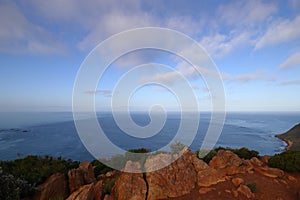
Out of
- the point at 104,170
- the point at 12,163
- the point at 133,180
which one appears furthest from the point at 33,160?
the point at 133,180

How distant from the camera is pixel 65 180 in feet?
21.6

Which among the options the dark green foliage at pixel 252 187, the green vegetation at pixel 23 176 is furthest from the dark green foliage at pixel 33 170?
the dark green foliage at pixel 252 187

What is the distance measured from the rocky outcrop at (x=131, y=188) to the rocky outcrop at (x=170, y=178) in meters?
0.24

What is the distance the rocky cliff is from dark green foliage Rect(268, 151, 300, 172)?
19.2 inches

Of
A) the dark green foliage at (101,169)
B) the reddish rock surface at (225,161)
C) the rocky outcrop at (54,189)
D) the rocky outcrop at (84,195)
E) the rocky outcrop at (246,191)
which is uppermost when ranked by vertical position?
the reddish rock surface at (225,161)

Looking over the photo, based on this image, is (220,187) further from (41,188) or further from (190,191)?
(41,188)

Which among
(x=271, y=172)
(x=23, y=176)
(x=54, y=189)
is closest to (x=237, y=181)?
(x=271, y=172)

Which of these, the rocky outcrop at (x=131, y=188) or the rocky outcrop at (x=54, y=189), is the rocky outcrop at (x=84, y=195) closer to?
the rocky outcrop at (x=131, y=188)

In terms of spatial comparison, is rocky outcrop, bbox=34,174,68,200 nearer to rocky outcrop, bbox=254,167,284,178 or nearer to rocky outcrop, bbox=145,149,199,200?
rocky outcrop, bbox=145,149,199,200

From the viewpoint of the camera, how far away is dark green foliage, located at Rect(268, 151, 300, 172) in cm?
786

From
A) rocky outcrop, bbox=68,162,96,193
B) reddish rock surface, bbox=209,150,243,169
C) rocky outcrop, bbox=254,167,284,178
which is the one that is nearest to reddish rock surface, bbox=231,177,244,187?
reddish rock surface, bbox=209,150,243,169

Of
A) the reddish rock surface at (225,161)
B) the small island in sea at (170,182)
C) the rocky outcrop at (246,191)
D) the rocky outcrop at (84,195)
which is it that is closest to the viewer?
the rocky outcrop at (84,195)

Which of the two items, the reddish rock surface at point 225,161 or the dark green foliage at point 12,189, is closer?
the dark green foliage at point 12,189

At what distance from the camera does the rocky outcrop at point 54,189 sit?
570 centimetres
